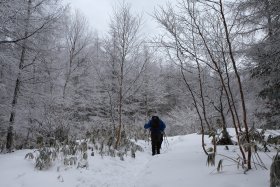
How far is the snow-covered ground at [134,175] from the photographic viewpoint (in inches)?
177

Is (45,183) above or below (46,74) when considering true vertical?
below

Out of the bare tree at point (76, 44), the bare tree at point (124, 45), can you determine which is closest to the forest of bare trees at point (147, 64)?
the bare tree at point (124, 45)

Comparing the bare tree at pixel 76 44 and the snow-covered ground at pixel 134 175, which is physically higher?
the bare tree at pixel 76 44

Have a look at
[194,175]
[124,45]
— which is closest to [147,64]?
[124,45]

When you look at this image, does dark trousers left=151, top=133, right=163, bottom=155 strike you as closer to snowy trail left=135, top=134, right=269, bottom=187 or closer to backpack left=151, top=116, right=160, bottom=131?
backpack left=151, top=116, right=160, bottom=131

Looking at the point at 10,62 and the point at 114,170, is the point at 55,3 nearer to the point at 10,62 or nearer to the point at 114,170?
the point at 10,62

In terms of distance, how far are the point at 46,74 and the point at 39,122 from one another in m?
2.02

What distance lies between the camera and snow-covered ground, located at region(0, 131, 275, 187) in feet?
14.8

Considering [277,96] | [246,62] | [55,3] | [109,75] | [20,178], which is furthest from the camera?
[109,75]

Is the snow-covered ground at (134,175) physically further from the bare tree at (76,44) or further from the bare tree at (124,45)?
the bare tree at (76,44)

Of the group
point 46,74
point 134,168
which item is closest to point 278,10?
point 134,168

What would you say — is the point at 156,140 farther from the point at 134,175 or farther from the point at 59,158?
the point at 59,158

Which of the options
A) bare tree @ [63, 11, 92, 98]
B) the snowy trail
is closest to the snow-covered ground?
the snowy trail

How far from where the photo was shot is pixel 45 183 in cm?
540
